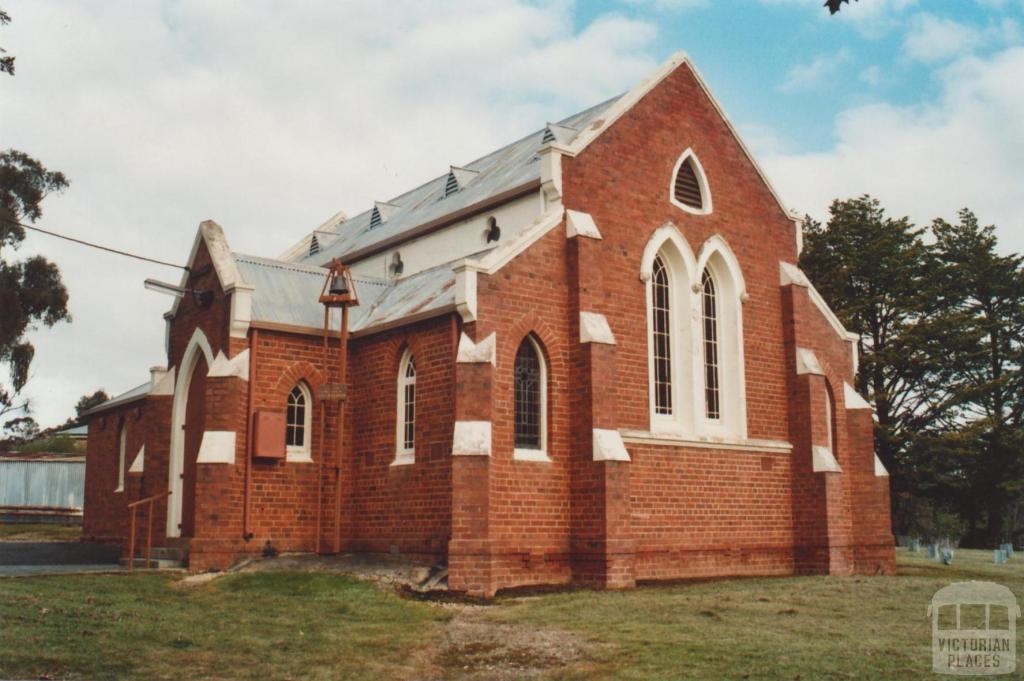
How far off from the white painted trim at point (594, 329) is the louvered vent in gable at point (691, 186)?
4394 mm

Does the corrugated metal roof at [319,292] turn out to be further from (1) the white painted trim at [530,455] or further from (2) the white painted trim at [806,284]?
(2) the white painted trim at [806,284]

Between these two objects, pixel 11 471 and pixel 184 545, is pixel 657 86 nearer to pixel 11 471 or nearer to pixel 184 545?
pixel 184 545

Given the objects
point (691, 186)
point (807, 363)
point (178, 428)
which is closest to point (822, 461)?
point (807, 363)

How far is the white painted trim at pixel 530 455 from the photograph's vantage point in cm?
1970

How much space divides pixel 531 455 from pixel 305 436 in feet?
17.3

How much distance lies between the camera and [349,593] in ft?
56.6

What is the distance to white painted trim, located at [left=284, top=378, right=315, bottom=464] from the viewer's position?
2184cm

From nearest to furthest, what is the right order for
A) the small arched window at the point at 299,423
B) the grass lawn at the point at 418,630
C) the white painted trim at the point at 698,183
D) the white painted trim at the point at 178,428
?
the grass lawn at the point at 418,630, the small arched window at the point at 299,423, the white painted trim at the point at 178,428, the white painted trim at the point at 698,183

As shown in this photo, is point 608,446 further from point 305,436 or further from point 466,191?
point 466,191

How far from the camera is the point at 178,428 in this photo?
78.3 ft

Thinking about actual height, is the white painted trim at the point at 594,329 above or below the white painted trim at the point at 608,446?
above

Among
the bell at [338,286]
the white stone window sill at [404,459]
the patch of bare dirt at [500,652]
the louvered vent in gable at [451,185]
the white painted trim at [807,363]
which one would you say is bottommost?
the patch of bare dirt at [500,652]

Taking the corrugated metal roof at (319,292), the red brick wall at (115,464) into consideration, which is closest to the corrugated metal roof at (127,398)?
the red brick wall at (115,464)

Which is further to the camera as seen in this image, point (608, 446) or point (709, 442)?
point (709, 442)
